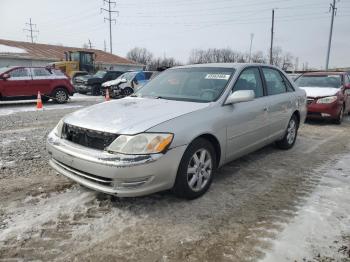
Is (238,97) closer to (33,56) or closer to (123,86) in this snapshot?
(123,86)

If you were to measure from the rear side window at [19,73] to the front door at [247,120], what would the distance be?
36.7ft

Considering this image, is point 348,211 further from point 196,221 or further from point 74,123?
point 74,123

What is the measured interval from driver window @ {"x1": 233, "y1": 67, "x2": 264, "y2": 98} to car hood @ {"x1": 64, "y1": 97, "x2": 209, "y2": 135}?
82 centimetres

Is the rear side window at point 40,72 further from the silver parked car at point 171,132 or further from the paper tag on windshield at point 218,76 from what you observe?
the paper tag on windshield at point 218,76

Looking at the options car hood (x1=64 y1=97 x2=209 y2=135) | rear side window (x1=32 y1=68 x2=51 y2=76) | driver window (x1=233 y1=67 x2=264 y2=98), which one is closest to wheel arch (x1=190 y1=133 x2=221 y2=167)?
car hood (x1=64 y1=97 x2=209 y2=135)

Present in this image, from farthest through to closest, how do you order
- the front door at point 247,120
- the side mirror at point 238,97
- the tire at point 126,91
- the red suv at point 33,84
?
the tire at point 126,91 → the red suv at point 33,84 → the front door at point 247,120 → the side mirror at point 238,97

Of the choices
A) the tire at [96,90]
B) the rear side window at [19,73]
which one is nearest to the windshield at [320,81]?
the rear side window at [19,73]

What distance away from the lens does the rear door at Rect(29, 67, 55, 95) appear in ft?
43.6

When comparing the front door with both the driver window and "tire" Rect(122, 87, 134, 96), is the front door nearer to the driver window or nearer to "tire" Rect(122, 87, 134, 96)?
the driver window

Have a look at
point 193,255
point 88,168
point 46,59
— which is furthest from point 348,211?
→ point 46,59

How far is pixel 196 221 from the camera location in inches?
125

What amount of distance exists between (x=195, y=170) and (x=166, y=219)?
0.67 m

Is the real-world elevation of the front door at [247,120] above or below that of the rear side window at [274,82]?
below

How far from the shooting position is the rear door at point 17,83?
41.4 ft
